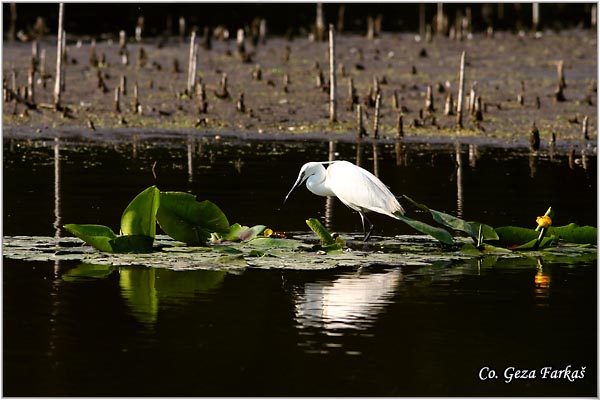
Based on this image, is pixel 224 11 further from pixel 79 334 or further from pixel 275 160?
pixel 79 334

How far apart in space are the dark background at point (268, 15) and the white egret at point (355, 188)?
1000 inches

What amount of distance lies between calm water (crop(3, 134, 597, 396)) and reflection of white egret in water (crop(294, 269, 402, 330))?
0.06ft

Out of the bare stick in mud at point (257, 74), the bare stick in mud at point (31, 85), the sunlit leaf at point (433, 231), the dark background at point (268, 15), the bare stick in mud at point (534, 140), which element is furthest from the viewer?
the dark background at point (268, 15)

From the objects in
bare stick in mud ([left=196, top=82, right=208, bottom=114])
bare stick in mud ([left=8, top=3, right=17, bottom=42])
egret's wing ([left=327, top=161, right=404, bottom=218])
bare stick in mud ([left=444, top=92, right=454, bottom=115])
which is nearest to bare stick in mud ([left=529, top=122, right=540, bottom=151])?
bare stick in mud ([left=444, top=92, right=454, bottom=115])

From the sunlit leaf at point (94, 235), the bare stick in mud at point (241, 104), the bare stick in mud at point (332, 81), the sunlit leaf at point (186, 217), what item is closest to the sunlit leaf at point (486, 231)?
the sunlit leaf at point (186, 217)

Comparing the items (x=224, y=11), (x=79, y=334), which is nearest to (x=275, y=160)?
(x=79, y=334)

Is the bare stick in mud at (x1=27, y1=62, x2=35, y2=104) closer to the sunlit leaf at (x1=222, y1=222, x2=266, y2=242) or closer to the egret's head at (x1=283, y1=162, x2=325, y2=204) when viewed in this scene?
the egret's head at (x1=283, y1=162, x2=325, y2=204)

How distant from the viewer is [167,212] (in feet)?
40.7

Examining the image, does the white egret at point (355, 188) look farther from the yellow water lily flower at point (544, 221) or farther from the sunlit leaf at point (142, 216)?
the sunlit leaf at point (142, 216)

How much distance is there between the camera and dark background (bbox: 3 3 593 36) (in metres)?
41.6

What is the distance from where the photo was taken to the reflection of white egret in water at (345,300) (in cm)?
953

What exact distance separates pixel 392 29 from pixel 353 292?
32.4m

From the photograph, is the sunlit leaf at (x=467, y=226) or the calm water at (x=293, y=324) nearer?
the calm water at (x=293, y=324)

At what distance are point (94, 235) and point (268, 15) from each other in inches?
1387
